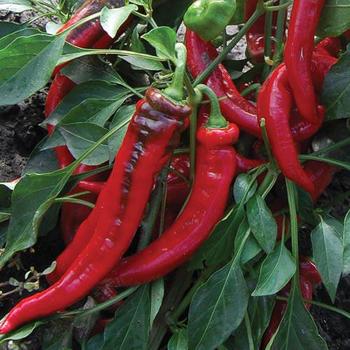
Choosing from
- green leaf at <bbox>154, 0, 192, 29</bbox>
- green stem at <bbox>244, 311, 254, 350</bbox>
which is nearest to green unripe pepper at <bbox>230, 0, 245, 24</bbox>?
green leaf at <bbox>154, 0, 192, 29</bbox>

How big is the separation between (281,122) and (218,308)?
1.12 feet

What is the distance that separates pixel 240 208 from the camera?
129 centimetres

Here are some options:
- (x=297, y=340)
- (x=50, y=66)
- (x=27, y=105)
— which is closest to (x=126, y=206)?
(x=50, y=66)

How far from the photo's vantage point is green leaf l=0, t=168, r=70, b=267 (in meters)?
1.29

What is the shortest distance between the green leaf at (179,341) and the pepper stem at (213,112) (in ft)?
1.25

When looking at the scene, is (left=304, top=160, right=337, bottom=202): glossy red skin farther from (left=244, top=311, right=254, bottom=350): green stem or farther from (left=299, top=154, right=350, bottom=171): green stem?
(left=244, top=311, right=254, bottom=350): green stem

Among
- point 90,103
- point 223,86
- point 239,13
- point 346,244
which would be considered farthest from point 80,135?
point 346,244

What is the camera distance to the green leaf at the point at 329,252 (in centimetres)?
124

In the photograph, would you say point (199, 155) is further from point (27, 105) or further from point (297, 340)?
point (27, 105)

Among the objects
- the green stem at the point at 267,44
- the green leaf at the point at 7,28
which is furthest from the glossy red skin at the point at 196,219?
the green leaf at the point at 7,28

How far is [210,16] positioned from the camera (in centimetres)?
128

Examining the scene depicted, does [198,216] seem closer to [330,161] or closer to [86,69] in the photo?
[330,161]

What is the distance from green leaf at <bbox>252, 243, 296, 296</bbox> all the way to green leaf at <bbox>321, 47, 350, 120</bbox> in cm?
26

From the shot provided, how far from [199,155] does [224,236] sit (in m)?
0.15
